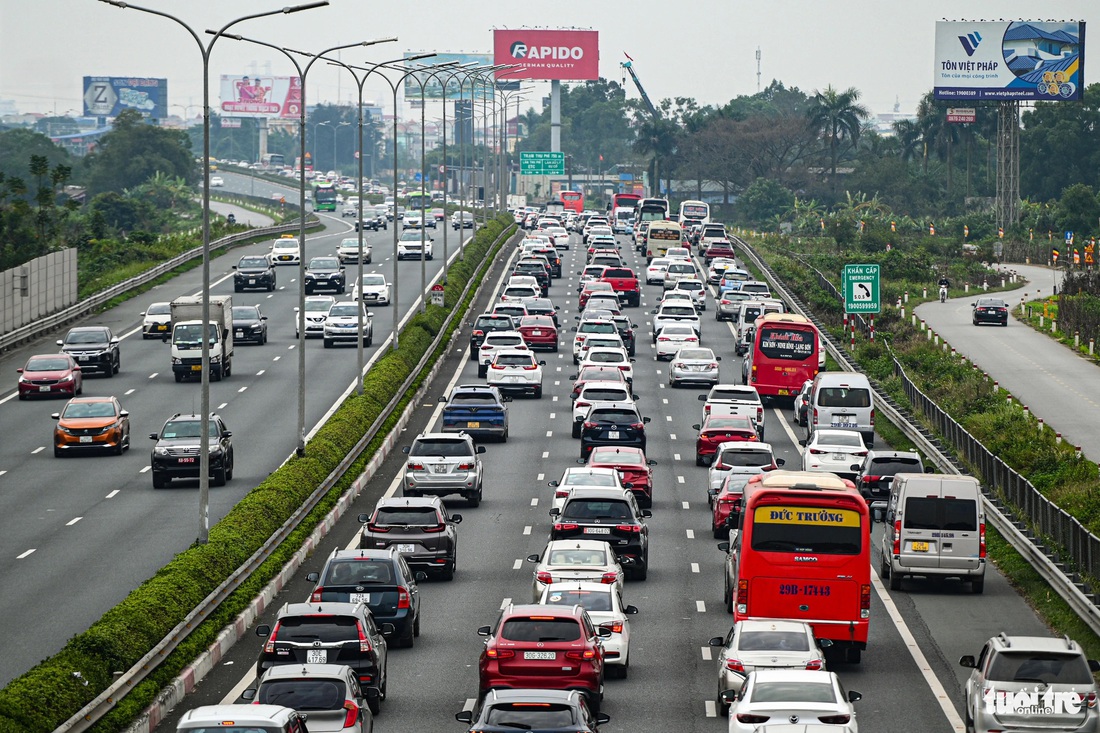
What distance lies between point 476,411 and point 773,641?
27050mm

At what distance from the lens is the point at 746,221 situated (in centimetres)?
18700

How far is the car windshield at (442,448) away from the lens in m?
41.4

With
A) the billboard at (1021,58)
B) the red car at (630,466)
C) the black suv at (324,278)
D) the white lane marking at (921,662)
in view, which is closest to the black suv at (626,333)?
the black suv at (324,278)

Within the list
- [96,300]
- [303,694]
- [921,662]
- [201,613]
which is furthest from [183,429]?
[96,300]

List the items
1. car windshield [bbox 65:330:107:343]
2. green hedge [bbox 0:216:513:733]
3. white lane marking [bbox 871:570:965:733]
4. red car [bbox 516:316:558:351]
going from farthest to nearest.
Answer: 1. red car [bbox 516:316:558:351]
2. car windshield [bbox 65:330:107:343]
3. white lane marking [bbox 871:570:965:733]
4. green hedge [bbox 0:216:513:733]

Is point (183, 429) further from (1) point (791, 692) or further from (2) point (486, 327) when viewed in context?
(2) point (486, 327)

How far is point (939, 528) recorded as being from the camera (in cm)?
3309

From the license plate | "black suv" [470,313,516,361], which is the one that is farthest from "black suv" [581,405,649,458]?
the license plate

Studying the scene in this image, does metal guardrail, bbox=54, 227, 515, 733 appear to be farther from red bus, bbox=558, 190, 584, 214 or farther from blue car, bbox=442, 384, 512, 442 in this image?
red bus, bbox=558, 190, 584, 214

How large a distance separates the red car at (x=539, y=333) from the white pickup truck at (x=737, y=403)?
1873cm

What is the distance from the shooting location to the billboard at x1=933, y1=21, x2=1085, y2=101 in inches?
5064

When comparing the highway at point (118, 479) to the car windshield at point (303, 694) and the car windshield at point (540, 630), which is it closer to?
the car windshield at point (303, 694)

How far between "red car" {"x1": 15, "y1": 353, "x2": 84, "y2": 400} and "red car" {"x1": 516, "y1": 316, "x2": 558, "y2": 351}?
19.0m

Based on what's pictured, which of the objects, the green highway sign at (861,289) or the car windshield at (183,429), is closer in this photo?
the car windshield at (183,429)
